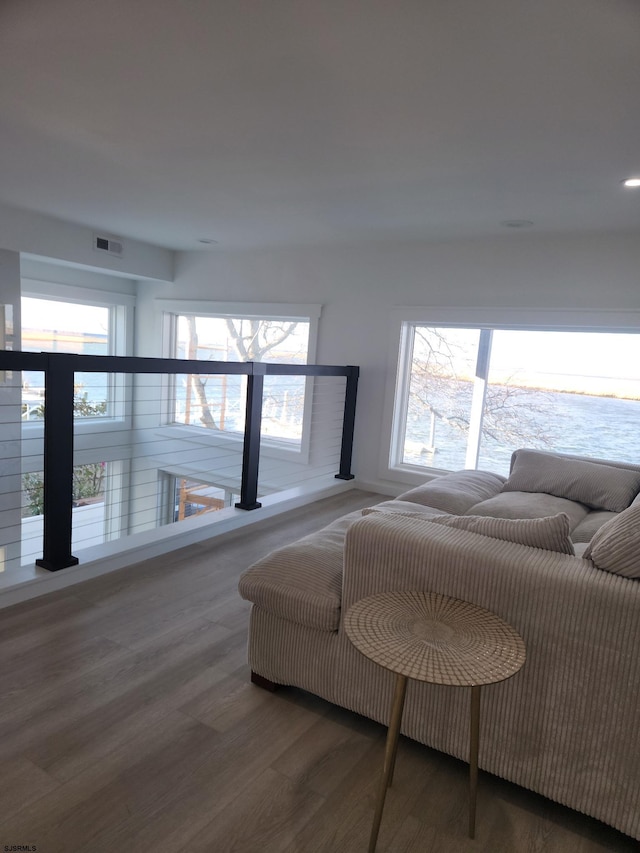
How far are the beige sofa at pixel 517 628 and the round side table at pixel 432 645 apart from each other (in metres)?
0.13

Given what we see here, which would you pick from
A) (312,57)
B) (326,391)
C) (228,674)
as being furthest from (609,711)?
(326,391)

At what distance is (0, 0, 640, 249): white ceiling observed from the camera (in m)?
1.69

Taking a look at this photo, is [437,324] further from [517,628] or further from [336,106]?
[517,628]

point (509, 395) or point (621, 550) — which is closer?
point (621, 550)

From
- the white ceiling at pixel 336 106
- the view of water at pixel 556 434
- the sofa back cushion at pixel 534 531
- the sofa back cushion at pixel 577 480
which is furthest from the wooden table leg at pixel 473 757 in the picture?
the view of water at pixel 556 434

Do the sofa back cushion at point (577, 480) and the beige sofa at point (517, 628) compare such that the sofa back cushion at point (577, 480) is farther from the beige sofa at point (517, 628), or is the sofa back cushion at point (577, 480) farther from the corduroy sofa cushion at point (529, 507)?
the beige sofa at point (517, 628)

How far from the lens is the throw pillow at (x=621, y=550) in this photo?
1.48 m

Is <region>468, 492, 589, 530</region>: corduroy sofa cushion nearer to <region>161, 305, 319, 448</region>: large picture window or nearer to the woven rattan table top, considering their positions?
the woven rattan table top

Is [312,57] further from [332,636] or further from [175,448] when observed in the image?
[175,448]

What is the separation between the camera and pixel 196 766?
64.5 inches

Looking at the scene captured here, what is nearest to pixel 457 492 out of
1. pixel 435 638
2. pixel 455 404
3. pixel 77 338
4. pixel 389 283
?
pixel 455 404

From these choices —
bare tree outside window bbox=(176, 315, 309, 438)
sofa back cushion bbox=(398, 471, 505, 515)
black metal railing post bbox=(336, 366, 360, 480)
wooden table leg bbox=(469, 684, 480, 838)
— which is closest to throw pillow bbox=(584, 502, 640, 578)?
wooden table leg bbox=(469, 684, 480, 838)

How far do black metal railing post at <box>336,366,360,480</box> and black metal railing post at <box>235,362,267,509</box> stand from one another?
1.37 meters

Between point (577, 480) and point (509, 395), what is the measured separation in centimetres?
140
